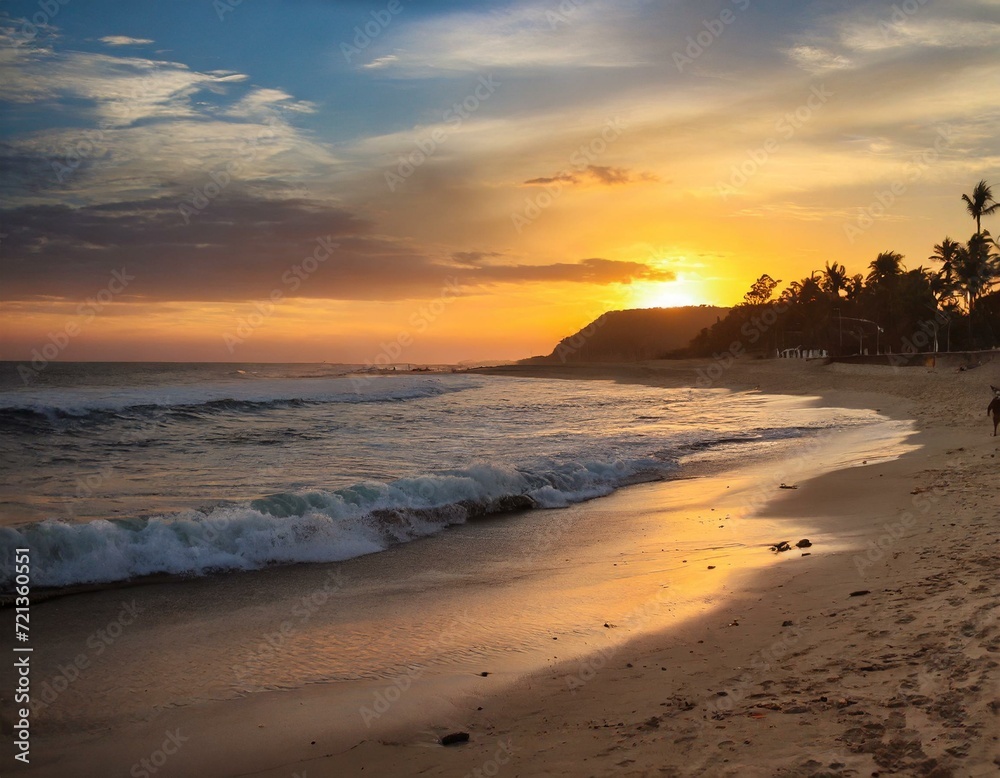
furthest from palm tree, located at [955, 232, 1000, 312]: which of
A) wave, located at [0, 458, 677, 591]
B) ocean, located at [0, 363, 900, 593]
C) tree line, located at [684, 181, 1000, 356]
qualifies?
wave, located at [0, 458, 677, 591]

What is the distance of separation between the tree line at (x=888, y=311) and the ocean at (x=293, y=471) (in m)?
59.4

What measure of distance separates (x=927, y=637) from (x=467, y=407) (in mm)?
31426

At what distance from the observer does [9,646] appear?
5980 mm

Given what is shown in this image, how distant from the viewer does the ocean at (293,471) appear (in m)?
8.64

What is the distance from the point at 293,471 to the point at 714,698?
451 inches

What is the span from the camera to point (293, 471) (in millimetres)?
14383

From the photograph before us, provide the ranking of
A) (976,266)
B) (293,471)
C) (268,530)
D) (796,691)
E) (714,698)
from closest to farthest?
(796,691), (714,698), (268,530), (293,471), (976,266)

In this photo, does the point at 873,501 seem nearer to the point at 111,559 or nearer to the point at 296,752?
the point at 296,752

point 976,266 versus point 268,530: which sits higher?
point 976,266

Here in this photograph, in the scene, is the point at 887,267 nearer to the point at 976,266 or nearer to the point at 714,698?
the point at 976,266

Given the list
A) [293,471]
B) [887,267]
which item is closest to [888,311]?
[887,267]

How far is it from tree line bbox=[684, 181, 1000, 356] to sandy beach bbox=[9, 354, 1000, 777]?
8117cm

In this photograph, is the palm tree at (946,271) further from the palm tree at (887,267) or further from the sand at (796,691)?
the sand at (796,691)

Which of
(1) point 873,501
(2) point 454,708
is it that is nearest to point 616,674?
(2) point 454,708
